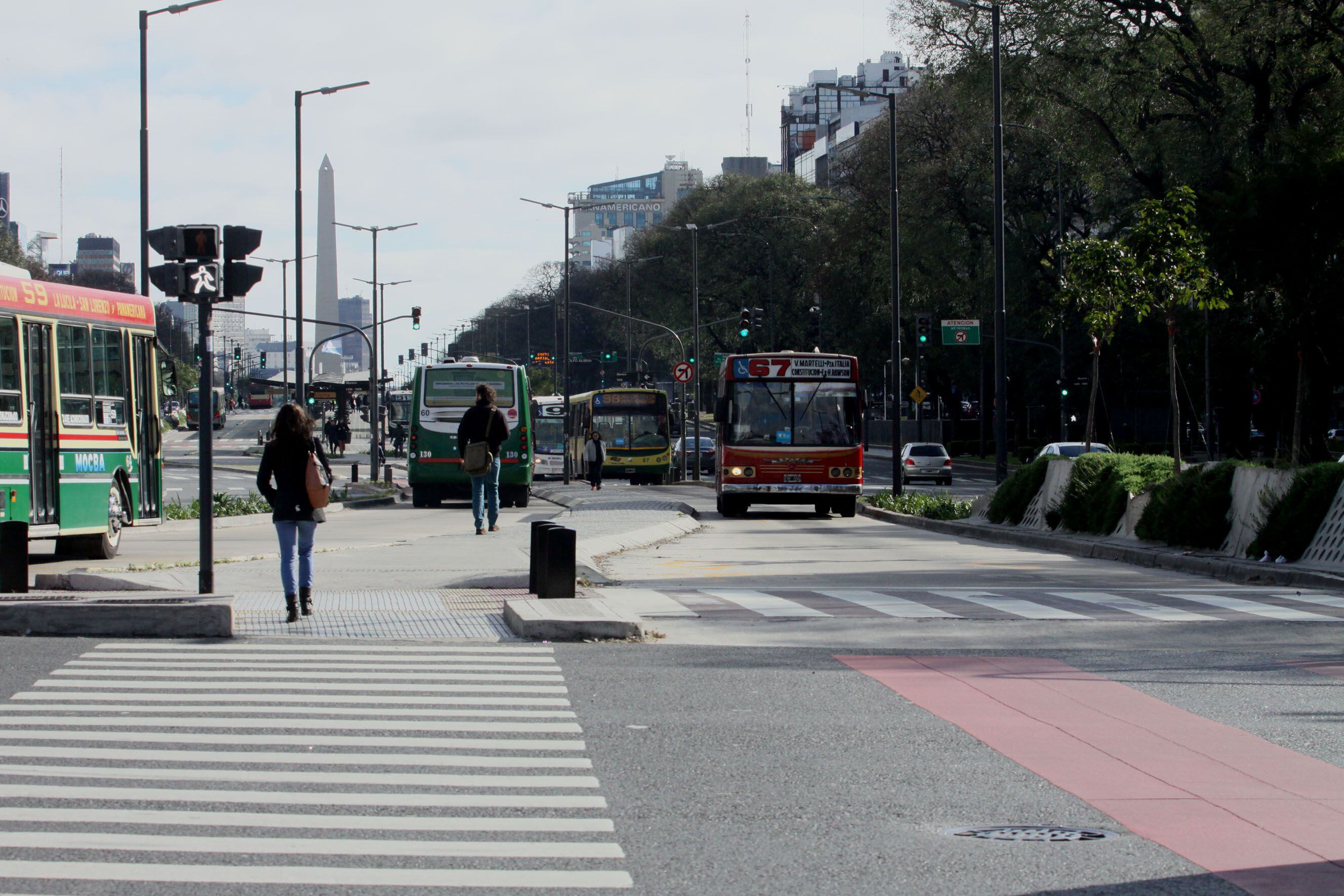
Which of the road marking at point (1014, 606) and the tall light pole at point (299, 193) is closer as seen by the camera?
the road marking at point (1014, 606)

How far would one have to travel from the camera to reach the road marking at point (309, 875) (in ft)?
17.3

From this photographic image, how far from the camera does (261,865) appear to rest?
5461 millimetres

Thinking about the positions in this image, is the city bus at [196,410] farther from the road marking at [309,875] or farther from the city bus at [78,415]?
the road marking at [309,875]

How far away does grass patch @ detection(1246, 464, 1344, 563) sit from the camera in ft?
57.1

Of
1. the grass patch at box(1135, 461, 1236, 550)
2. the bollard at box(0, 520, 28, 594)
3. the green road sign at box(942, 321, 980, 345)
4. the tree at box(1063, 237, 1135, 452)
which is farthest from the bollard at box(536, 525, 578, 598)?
the green road sign at box(942, 321, 980, 345)

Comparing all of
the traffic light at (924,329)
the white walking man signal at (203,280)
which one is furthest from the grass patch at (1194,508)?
the traffic light at (924,329)

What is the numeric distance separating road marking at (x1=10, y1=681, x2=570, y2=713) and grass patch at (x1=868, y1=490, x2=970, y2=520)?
2107cm

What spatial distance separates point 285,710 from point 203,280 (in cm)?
473

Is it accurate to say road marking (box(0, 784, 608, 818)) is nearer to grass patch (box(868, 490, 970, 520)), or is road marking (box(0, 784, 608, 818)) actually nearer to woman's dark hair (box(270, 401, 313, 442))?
woman's dark hair (box(270, 401, 313, 442))

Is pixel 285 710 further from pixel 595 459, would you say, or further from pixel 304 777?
pixel 595 459

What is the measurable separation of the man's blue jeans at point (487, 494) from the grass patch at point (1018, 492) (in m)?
9.00

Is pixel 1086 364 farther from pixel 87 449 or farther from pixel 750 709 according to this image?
pixel 750 709

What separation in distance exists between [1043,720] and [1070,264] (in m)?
18.3

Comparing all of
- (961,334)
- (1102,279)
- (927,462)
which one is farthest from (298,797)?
(927,462)
